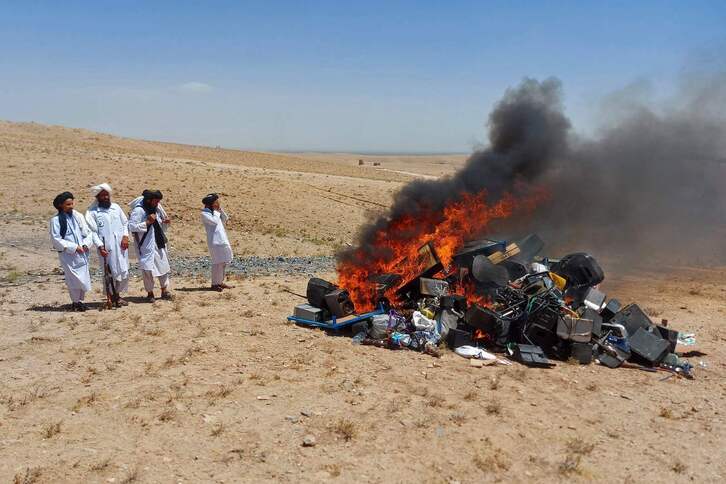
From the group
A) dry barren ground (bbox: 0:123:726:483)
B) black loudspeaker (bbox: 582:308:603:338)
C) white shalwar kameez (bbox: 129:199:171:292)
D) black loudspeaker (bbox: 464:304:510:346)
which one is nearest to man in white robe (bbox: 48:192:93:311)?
dry barren ground (bbox: 0:123:726:483)

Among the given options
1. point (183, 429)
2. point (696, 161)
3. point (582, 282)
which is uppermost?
point (696, 161)

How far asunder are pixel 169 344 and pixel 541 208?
29.7ft

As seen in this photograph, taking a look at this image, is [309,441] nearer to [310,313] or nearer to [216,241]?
[310,313]

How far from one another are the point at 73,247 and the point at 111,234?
73 cm

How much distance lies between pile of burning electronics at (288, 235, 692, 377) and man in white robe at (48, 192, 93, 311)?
385 cm

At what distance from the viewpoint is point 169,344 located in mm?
8594

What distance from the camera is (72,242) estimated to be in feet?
32.5

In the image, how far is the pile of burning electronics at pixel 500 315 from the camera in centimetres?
868

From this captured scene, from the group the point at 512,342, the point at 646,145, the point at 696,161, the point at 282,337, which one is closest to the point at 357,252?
the point at 282,337

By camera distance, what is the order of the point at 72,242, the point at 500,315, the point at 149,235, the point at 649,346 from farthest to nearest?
the point at 149,235 → the point at 72,242 → the point at 500,315 → the point at 649,346

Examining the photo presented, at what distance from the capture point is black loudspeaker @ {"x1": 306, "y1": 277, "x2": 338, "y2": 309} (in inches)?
394

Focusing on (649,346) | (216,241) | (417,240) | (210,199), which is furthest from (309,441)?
(210,199)

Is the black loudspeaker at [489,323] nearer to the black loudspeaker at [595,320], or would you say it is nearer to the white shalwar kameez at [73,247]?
the black loudspeaker at [595,320]

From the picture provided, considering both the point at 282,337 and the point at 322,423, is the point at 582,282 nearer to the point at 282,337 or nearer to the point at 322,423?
the point at 282,337
